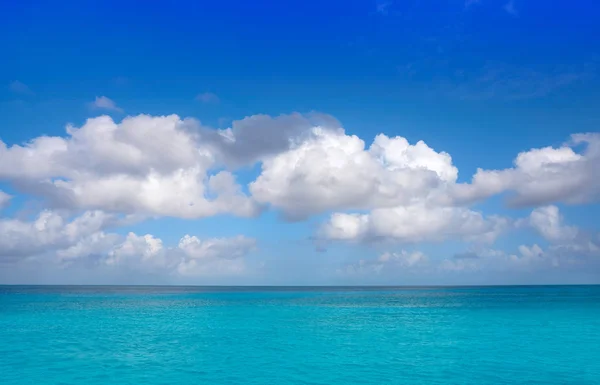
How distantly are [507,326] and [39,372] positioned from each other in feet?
127

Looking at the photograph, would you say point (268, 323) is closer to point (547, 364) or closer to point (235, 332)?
point (235, 332)

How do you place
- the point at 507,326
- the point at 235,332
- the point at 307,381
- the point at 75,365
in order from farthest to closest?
the point at 507,326, the point at 235,332, the point at 75,365, the point at 307,381

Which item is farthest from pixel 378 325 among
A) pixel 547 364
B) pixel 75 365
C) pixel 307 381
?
pixel 75 365

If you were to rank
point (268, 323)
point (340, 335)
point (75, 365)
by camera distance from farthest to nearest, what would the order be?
point (268, 323), point (340, 335), point (75, 365)

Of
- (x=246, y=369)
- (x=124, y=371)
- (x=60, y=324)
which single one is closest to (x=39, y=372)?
(x=124, y=371)

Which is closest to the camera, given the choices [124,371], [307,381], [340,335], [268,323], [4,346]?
[307,381]

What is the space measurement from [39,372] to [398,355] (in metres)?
19.9

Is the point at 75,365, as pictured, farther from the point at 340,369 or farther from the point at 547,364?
the point at 547,364

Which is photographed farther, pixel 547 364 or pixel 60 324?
pixel 60 324

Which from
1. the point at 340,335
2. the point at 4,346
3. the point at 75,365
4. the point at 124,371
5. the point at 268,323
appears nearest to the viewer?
the point at 124,371

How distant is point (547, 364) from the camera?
1075 inches

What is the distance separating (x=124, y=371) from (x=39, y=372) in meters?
4.39

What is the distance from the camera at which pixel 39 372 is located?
25.3 metres

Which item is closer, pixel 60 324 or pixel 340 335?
pixel 340 335
